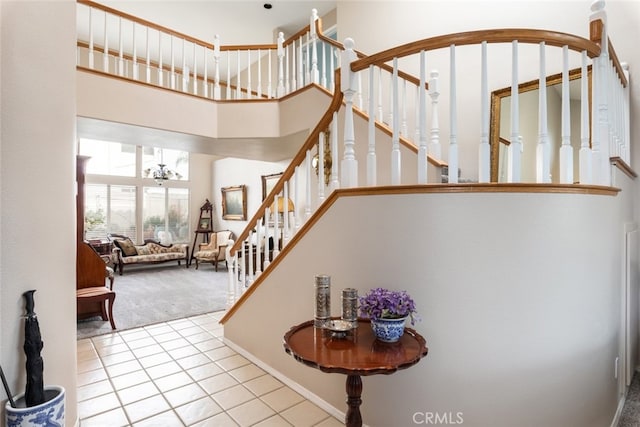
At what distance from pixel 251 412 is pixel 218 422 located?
0.73 feet

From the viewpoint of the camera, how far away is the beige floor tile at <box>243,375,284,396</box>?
2.48 m

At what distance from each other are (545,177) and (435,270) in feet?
2.22

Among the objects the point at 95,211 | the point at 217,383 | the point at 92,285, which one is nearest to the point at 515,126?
the point at 217,383

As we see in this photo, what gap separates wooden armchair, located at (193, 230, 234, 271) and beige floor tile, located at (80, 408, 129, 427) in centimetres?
532

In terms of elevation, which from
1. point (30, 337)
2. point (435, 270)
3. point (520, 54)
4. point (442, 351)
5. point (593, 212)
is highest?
point (520, 54)

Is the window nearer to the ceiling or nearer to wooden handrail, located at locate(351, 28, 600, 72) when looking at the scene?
the ceiling

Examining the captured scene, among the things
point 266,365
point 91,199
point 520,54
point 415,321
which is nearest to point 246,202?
point 91,199

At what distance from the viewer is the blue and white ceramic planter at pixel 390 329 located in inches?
58.7

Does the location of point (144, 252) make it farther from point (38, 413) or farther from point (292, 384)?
point (38, 413)

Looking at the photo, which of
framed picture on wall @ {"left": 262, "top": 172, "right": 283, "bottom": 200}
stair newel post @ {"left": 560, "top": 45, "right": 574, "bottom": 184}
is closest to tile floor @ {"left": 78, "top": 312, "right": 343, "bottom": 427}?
stair newel post @ {"left": 560, "top": 45, "right": 574, "bottom": 184}

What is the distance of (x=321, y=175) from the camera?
2.32 metres

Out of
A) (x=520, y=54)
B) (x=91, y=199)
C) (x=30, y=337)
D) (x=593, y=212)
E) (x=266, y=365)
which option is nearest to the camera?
(x=30, y=337)

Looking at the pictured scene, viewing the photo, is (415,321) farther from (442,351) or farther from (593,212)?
(593,212)

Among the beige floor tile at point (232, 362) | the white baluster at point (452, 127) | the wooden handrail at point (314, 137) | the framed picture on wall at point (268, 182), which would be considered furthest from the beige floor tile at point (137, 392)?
the framed picture on wall at point (268, 182)
